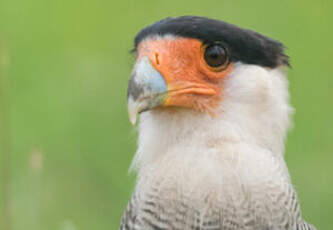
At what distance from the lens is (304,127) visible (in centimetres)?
679

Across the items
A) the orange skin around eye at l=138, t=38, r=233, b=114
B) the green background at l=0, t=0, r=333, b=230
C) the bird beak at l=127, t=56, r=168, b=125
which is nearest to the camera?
the bird beak at l=127, t=56, r=168, b=125

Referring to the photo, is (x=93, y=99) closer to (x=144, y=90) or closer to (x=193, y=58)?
(x=193, y=58)

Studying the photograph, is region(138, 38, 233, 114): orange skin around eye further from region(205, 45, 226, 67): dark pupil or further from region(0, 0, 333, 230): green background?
region(0, 0, 333, 230): green background

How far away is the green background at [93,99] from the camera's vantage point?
593 cm

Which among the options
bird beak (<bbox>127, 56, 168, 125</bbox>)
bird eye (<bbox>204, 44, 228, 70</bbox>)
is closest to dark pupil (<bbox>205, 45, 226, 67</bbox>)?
bird eye (<bbox>204, 44, 228, 70</bbox>)

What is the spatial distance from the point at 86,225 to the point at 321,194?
1.81 metres

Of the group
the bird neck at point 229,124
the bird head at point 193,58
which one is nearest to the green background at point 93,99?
the bird neck at point 229,124

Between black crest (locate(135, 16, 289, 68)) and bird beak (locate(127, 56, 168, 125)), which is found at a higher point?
black crest (locate(135, 16, 289, 68))

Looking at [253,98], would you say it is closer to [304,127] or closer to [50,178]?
[50,178]

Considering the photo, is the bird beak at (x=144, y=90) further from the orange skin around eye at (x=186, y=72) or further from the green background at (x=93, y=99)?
the green background at (x=93, y=99)

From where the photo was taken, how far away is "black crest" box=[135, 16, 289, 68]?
3525 mm

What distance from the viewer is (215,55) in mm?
3559

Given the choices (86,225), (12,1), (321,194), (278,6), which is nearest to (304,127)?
(321,194)

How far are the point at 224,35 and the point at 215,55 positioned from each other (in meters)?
0.10
